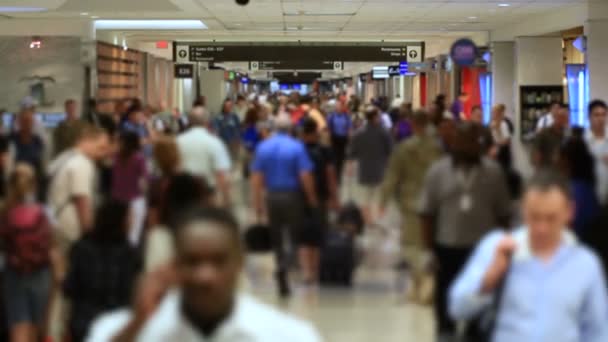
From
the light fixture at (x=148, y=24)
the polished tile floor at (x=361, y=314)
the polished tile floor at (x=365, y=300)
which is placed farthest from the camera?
the light fixture at (x=148, y=24)

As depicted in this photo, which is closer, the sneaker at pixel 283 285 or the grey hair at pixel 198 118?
the sneaker at pixel 283 285

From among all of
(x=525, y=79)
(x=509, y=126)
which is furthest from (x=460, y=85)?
(x=509, y=126)

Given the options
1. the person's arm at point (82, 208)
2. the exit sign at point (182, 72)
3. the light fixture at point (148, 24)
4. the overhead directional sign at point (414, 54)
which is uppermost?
the light fixture at point (148, 24)

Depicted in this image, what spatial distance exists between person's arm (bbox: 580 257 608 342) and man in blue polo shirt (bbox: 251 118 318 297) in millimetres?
5654

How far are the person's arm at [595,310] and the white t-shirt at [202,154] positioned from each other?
20.5ft

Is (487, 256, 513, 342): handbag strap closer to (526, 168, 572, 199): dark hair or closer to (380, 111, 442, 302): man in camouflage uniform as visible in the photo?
(526, 168, 572, 199): dark hair

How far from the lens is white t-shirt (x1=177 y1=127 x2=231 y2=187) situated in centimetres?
939

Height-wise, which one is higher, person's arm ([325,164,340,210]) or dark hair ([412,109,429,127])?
dark hair ([412,109,429,127])

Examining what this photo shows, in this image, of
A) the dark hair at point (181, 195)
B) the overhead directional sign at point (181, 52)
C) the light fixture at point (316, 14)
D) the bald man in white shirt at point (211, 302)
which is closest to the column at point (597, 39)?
the light fixture at point (316, 14)

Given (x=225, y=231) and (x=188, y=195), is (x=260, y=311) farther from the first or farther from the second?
(x=188, y=195)

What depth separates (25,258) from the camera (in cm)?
621

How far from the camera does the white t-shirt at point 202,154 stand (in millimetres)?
9391

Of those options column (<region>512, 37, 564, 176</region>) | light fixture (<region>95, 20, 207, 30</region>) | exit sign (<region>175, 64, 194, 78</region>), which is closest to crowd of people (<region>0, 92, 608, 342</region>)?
column (<region>512, 37, 564, 176</region>)

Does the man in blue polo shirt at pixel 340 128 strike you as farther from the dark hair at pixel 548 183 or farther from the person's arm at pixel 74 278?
the dark hair at pixel 548 183
